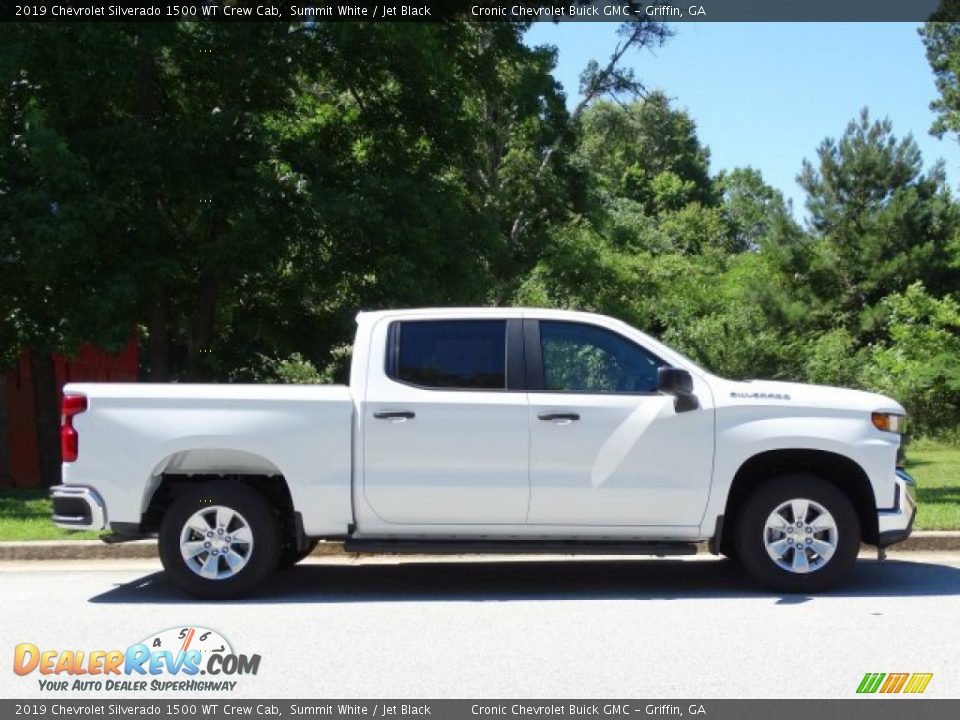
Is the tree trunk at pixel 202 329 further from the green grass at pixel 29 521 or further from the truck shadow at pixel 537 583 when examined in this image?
the truck shadow at pixel 537 583

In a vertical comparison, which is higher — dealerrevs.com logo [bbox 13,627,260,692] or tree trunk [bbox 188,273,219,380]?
tree trunk [bbox 188,273,219,380]

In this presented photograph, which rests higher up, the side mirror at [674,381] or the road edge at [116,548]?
the side mirror at [674,381]

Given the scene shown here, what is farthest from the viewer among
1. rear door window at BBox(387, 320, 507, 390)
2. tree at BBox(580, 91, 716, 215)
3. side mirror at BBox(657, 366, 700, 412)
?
tree at BBox(580, 91, 716, 215)

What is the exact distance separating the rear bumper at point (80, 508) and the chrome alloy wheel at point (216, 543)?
0.57m

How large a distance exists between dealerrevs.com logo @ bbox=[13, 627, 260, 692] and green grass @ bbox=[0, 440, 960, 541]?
4309mm

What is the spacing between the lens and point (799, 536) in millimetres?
8805

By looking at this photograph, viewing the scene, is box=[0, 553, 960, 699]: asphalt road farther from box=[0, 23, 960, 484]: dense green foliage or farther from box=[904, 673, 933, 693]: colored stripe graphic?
box=[0, 23, 960, 484]: dense green foliage

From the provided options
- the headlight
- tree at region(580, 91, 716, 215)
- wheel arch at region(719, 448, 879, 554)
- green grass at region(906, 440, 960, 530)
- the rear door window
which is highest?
tree at region(580, 91, 716, 215)

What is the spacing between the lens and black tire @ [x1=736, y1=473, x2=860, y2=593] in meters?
8.77

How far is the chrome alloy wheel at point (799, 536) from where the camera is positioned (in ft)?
28.8

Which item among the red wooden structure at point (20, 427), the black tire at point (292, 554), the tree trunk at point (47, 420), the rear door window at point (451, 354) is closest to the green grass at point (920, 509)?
the black tire at point (292, 554)

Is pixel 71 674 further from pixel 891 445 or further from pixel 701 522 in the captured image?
pixel 891 445

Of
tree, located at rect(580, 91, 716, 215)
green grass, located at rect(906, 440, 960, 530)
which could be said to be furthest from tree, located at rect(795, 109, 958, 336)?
tree, located at rect(580, 91, 716, 215)

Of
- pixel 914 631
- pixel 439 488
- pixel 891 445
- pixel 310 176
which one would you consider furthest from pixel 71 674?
pixel 310 176
